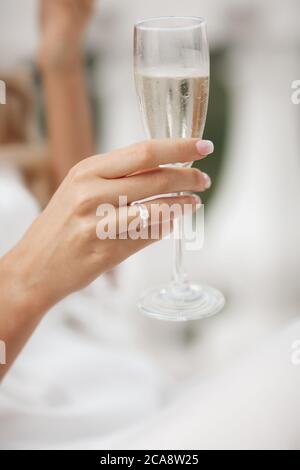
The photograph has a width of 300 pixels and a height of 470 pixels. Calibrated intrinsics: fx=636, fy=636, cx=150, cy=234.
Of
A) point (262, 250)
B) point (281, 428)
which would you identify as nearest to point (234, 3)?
point (262, 250)

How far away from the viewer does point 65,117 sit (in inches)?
63.1

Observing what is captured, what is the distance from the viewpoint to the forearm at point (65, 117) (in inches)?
61.1

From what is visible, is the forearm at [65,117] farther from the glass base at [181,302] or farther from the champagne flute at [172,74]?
the champagne flute at [172,74]

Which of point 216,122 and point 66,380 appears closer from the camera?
point 66,380

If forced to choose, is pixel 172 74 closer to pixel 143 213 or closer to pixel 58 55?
pixel 143 213

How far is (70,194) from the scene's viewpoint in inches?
29.4

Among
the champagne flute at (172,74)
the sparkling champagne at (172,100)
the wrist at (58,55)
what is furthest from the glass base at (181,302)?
the wrist at (58,55)

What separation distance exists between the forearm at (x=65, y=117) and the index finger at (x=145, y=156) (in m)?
0.83

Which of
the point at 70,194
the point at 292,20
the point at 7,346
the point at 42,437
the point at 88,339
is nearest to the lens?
the point at 70,194

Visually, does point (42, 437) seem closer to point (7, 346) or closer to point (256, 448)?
point (7, 346)

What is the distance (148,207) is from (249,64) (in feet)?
7.18

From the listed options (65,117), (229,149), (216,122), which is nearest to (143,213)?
(65,117)

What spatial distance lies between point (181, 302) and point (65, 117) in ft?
2.60

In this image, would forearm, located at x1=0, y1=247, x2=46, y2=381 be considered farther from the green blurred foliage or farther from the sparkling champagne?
the green blurred foliage
